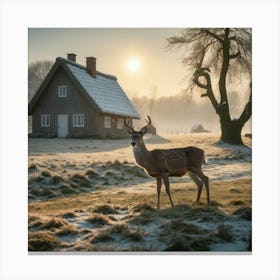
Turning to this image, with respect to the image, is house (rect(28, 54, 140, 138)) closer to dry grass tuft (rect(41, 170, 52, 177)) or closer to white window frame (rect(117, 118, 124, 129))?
white window frame (rect(117, 118, 124, 129))

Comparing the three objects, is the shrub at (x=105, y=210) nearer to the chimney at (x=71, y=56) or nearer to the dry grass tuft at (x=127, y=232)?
the dry grass tuft at (x=127, y=232)

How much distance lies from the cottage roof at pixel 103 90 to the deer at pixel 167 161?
356 millimetres

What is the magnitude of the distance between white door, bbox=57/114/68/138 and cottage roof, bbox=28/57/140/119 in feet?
1.48

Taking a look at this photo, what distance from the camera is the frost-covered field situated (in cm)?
494

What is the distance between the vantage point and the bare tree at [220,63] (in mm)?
5383

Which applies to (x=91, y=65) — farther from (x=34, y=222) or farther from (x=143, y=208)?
(x=34, y=222)

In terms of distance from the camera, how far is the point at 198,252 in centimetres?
490

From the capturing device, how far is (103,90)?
5.62 m

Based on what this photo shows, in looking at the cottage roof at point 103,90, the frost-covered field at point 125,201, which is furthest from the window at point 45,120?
the cottage roof at point 103,90

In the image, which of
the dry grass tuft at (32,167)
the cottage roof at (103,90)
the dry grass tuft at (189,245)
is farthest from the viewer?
the cottage roof at (103,90)

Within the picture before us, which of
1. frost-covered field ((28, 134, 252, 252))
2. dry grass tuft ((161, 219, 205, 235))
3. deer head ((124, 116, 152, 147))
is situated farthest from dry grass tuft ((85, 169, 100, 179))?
dry grass tuft ((161, 219, 205, 235))

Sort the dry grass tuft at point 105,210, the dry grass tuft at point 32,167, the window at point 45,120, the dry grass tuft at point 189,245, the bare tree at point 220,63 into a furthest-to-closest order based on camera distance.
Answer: the window at point 45,120 → the bare tree at point 220,63 → the dry grass tuft at point 32,167 → the dry grass tuft at point 105,210 → the dry grass tuft at point 189,245
